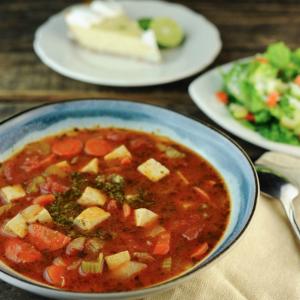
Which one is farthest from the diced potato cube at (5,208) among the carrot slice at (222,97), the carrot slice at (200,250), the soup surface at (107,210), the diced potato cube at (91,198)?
the carrot slice at (222,97)

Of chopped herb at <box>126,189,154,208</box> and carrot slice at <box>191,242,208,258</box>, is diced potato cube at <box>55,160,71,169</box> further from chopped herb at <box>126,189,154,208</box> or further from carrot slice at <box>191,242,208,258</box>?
carrot slice at <box>191,242,208,258</box>

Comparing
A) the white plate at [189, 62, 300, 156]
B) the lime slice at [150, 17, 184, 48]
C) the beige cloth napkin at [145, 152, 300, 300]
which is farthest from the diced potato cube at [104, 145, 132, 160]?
the lime slice at [150, 17, 184, 48]

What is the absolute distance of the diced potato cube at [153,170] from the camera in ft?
8.99

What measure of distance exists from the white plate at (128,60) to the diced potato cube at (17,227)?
1.64 metres

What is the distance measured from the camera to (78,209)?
2498mm

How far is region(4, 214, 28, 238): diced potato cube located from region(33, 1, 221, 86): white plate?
1637mm

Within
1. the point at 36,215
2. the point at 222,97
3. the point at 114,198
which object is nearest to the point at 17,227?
the point at 36,215

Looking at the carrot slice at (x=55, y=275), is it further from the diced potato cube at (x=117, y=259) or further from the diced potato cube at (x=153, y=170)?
the diced potato cube at (x=153, y=170)

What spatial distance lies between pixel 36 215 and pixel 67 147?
0.57 m

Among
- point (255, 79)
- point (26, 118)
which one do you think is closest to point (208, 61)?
point (255, 79)

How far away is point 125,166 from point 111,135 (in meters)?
0.27

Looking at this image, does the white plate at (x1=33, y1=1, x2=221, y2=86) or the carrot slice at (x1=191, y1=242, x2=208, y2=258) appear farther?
the white plate at (x1=33, y1=1, x2=221, y2=86)

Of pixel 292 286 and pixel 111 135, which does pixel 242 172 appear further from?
pixel 111 135

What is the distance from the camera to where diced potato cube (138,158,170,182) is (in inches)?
108
